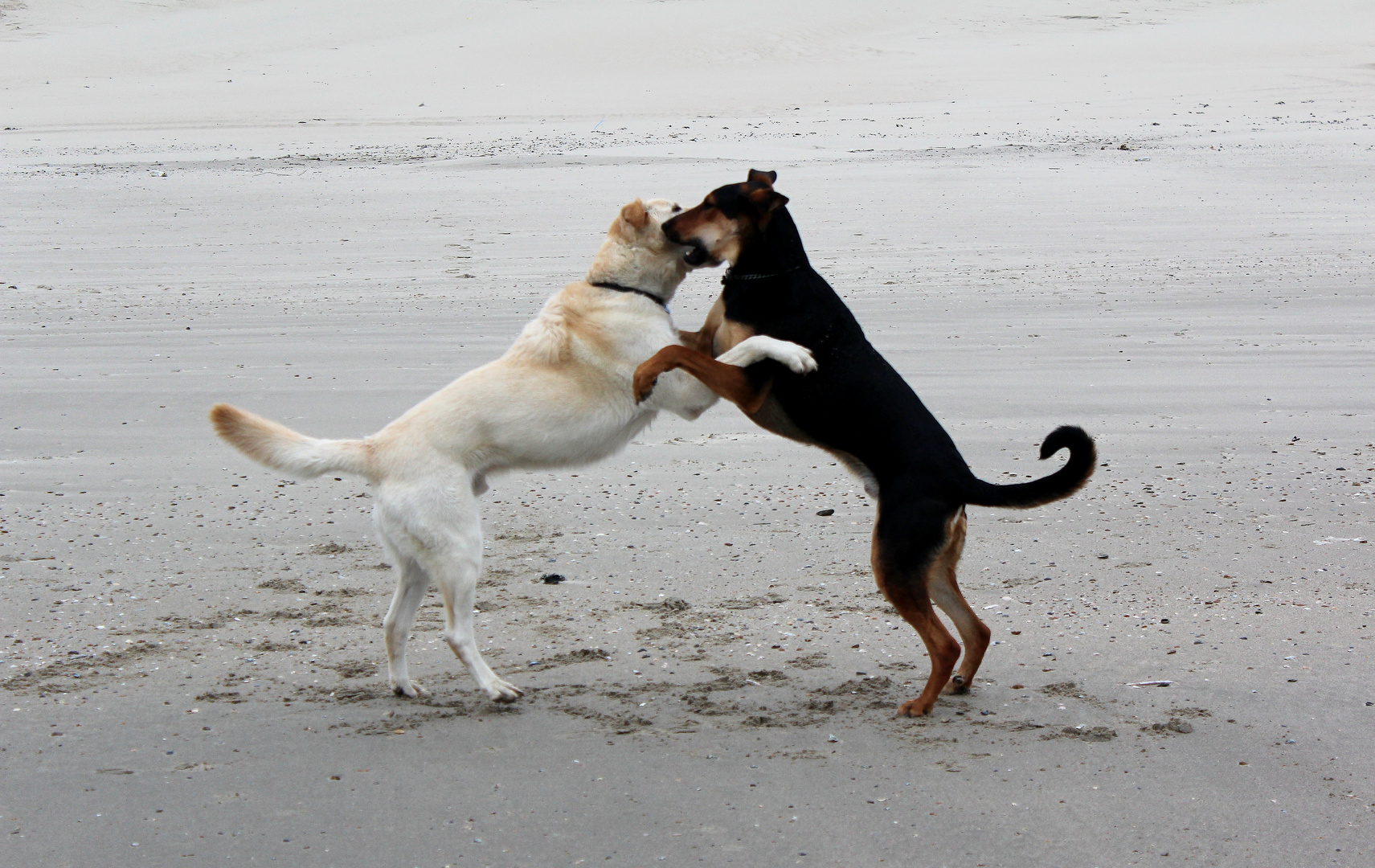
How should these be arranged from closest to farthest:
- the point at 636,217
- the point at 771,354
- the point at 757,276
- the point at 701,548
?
the point at 771,354 → the point at 757,276 → the point at 636,217 → the point at 701,548

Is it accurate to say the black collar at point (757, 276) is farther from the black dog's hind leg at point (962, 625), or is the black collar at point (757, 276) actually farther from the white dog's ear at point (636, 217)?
the black dog's hind leg at point (962, 625)

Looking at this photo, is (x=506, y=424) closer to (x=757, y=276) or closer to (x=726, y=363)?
(x=726, y=363)

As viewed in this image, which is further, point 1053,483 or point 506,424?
point 506,424

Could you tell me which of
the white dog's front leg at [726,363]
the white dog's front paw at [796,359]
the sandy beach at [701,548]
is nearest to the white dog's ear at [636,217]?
the white dog's front leg at [726,363]

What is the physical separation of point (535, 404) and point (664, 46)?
29.1 metres

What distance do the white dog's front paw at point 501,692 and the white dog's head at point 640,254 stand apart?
5.13 feet

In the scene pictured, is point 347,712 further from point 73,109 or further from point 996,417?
point 73,109

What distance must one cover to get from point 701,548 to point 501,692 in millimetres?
1576

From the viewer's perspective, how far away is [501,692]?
4430 mm

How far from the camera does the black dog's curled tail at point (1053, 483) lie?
4.25 m

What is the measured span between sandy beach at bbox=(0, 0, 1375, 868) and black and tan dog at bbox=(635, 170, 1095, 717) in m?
0.43

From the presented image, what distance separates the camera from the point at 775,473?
673 cm

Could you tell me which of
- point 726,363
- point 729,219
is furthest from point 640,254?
point 726,363

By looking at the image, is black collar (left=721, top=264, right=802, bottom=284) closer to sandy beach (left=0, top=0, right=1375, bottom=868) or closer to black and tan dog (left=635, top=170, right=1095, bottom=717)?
black and tan dog (left=635, top=170, right=1095, bottom=717)
